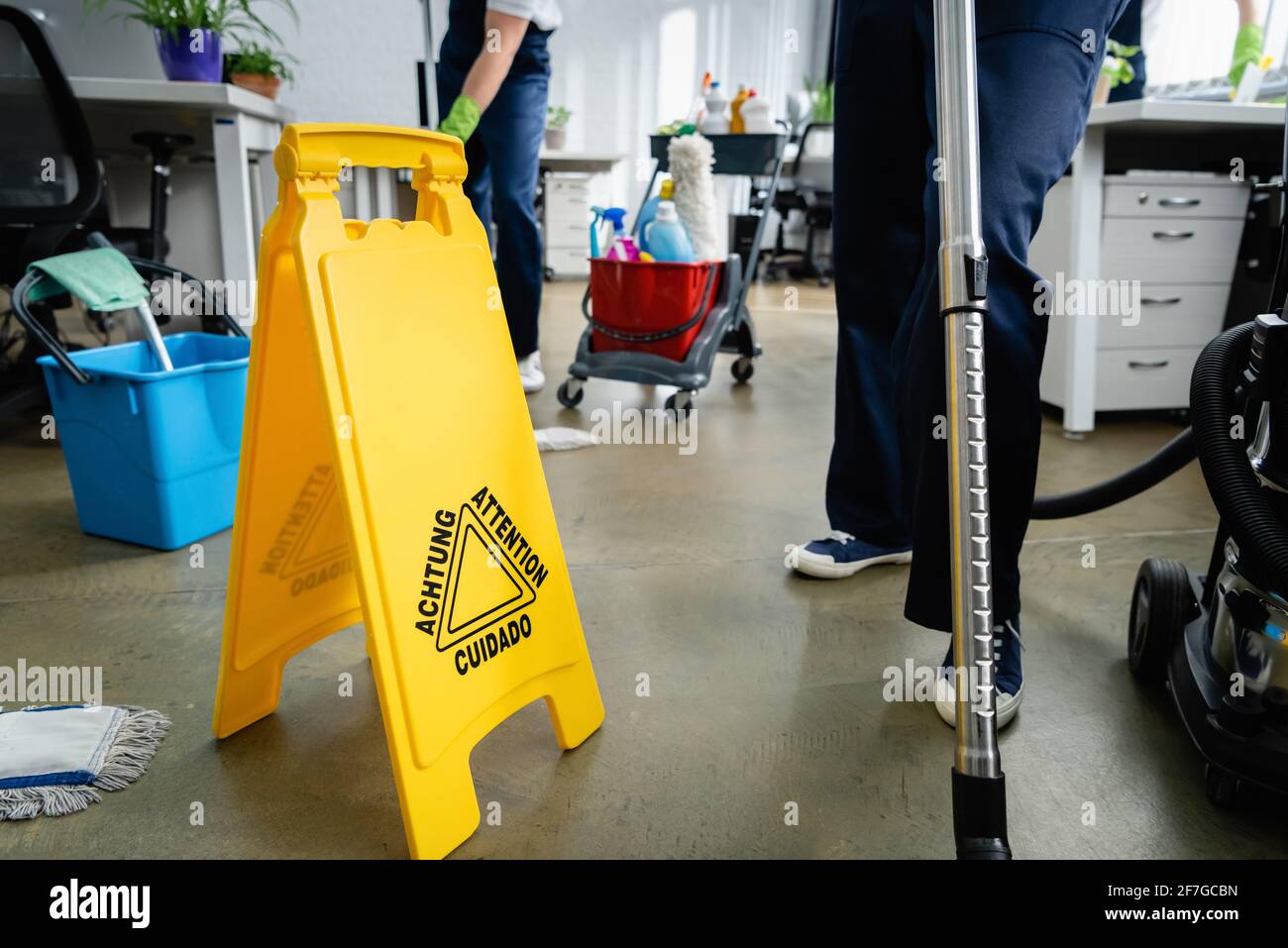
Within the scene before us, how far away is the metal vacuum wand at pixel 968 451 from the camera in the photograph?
2.19 feet

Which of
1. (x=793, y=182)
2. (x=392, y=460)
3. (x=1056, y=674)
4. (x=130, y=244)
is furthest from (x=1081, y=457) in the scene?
(x=793, y=182)

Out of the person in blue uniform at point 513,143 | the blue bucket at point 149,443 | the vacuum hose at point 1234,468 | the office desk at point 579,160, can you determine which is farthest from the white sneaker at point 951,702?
the office desk at point 579,160

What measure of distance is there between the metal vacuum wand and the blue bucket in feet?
3.91

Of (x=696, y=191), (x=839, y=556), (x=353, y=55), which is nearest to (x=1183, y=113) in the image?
(x=696, y=191)

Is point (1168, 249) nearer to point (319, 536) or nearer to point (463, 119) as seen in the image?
point (463, 119)

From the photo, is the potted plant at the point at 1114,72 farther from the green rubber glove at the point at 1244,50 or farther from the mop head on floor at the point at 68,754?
the mop head on floor at the point at 68,754

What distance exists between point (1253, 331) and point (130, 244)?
2485mm

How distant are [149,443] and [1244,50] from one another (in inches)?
109

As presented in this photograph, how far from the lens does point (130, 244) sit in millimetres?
2406

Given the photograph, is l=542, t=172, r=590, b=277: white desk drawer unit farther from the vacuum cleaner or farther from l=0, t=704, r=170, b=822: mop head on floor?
the vacuum cleaner

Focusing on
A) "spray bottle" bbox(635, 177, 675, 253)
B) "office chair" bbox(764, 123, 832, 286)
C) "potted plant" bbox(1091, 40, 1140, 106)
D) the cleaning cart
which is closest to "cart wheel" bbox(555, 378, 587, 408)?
the cleaning cart

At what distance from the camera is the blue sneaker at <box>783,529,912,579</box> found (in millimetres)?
1438

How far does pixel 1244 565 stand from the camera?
891 mm

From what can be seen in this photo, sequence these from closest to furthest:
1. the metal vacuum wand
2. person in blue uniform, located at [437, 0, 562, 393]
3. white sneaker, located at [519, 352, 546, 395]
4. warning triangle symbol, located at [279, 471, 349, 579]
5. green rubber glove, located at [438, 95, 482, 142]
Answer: the metal vacuum wand, warning triangle symbol, located at [279, 471, 349, 579], green rubber glove, located at [438, 95, 482, 142], person in blue uniform, located at [437, 0, 562, 393], white sneaker, located at [519, 352, 546, 395]
